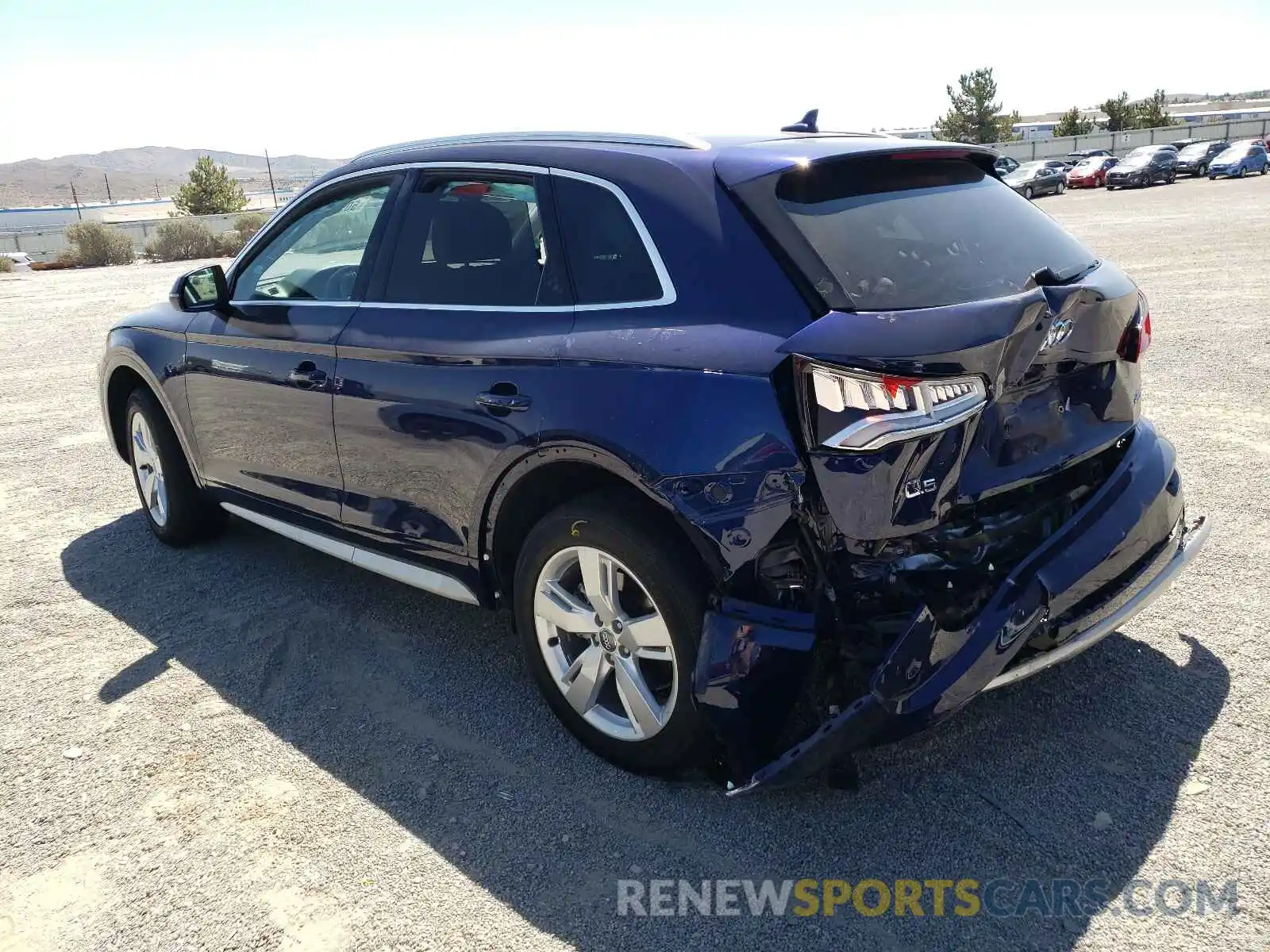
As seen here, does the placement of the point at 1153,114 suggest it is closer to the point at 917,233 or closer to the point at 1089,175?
the point at 1089,175

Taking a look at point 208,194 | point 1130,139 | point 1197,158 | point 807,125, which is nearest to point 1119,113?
point 1130,139

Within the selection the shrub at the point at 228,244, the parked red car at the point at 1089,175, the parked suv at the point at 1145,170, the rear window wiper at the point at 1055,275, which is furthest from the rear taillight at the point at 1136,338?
the parked red car at the point at 1089,175

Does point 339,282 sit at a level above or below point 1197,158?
above

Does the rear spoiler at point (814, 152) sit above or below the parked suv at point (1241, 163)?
above

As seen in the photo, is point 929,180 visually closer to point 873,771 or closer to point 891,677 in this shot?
point 891,677

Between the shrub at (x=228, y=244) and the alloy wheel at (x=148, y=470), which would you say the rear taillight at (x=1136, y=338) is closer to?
the alloy wheel at (x=148, y=470)

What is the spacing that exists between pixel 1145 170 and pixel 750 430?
42.3m

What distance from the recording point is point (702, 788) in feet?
10.2

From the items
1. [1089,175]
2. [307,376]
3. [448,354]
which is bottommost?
[1089,175]

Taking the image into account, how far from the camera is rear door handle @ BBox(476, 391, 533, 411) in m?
3.14

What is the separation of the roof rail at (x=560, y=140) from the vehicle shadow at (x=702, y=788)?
1.97 metres

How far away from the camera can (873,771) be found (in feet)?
10.1

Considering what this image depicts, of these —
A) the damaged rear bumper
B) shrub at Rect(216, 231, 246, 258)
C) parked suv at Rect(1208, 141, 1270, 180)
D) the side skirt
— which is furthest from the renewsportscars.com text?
parked suv at Rect(1208, 141, 1270, 180)

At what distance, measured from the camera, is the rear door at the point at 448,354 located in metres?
3.22
